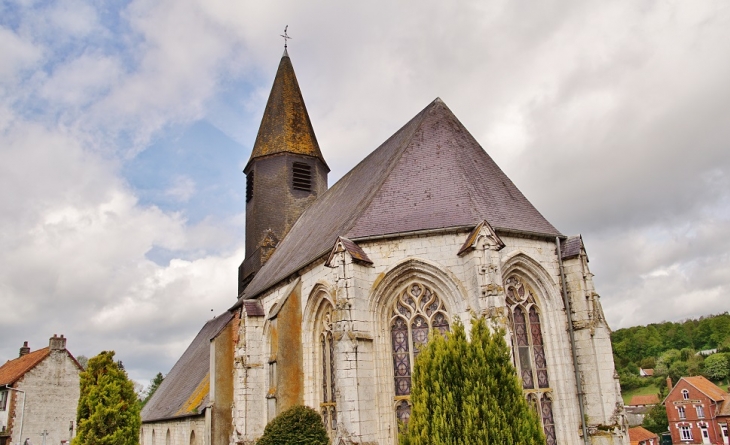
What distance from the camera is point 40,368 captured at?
26484 mm

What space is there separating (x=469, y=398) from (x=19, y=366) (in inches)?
1072

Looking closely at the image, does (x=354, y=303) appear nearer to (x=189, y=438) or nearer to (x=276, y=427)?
(x=276, y=427)

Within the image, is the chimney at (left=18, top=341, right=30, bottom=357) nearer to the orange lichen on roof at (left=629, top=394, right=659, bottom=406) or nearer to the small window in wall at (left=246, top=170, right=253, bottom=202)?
the small window in wall at (left=246, top=170, right=253, bottom=202)

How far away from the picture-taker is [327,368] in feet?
39.7

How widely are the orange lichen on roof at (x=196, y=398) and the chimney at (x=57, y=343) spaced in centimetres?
1206

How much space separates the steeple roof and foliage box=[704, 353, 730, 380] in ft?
201

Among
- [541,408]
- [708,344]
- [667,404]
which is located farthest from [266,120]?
[708,344]

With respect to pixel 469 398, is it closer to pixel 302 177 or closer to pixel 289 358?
pixel 289 358

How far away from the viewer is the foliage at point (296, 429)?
1063cm

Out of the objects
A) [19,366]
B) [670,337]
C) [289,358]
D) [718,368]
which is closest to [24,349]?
[19,366]

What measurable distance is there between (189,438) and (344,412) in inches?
390

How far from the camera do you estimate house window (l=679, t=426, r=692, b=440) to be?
45.5 m

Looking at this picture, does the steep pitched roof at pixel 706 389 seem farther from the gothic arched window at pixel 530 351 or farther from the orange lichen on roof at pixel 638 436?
the gothic arched window at pixel 530 351

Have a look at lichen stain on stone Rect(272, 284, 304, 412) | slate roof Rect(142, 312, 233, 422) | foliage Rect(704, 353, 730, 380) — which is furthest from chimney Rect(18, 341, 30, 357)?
foliage Rect(704, 353, 730, 380)
